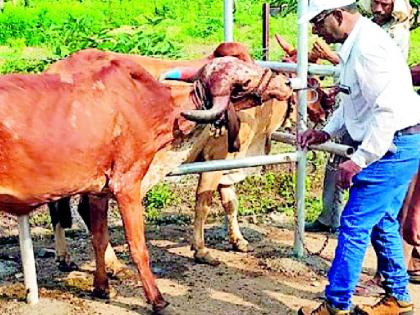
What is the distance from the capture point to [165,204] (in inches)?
314

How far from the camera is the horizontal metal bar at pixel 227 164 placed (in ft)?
18.4

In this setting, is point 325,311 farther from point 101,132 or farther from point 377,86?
point 101,132

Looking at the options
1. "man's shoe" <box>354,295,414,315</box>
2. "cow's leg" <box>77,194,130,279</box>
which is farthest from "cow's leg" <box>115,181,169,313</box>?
"man's shoe" <box>354,295,414,315</box>

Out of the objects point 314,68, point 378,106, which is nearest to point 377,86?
point 378,106

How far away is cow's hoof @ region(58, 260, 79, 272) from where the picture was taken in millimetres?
6137

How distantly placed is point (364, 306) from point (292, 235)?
190cm

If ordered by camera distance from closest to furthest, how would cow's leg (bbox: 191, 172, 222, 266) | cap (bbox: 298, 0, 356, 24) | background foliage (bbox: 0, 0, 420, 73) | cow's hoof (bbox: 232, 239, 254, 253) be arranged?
cap (bbox: 298, 0, 356, 24)
cow's leg (bbox: 191, 172, 222, 266)
cow's hoof (bbox: 232, 239, 254, 253)
background foliage (bbox: 0, 0, 420, 73)

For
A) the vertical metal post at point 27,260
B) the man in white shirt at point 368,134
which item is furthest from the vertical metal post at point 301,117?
the vertical metal post at point 27,260

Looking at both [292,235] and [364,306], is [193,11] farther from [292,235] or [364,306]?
[364,306]

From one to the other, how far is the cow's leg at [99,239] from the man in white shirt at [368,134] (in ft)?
4.86

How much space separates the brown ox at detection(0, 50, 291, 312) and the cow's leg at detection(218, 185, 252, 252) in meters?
1.24

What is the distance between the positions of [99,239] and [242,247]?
1479 mm

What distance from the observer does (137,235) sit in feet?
17.0

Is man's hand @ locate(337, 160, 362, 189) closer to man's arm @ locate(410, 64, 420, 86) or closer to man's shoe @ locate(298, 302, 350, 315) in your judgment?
man's shoe @ locate(298, 302, 350, 315)
